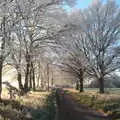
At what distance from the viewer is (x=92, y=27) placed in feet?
166

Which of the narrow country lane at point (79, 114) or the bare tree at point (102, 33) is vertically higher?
the bare tree at point (102, 33)

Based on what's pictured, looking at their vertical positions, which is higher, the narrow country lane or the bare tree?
the bare tree

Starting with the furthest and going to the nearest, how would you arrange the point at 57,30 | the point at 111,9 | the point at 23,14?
the point at 111,9 → the point at 57,30 → the point at 23,14

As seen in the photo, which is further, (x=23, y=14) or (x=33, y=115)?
(x=23, y=14)

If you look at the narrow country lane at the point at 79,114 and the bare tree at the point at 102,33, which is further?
the bare tree at the point at 102,33

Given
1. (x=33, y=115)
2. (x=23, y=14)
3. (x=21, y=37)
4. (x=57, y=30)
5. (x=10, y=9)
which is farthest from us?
(x=57, y=30)

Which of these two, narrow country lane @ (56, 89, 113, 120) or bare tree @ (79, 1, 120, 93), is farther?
bare tree @ (79, 1, 120, 93)

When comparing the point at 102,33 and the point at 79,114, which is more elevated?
the point at 102,33

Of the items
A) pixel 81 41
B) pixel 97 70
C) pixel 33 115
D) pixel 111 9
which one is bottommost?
pixel 33 115

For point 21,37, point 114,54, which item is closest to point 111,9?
point 114,54

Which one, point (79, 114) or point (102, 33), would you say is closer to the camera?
point (79, 114)

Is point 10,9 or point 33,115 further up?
point 10,9

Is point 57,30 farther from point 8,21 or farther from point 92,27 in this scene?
point 92,27

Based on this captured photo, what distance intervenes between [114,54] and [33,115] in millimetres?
33785
